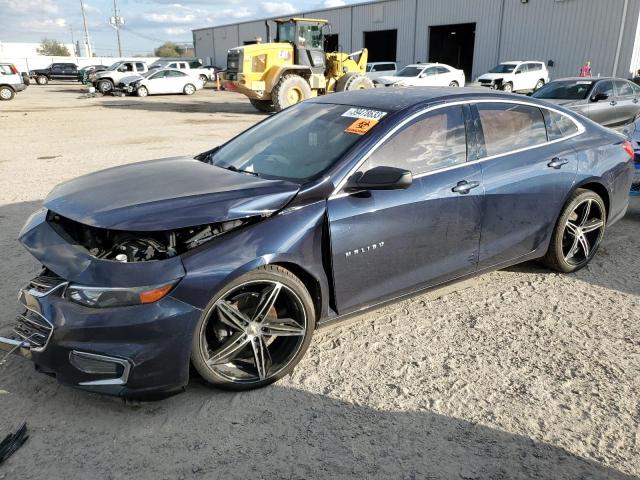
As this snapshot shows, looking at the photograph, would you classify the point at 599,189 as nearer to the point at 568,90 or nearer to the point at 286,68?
the point at 568,90

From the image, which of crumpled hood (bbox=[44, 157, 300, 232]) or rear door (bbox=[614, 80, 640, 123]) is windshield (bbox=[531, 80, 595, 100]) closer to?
rear door (bbox=[614, 80, 640, 123])

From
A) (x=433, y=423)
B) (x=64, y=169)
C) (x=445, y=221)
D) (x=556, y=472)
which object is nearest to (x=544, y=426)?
(x=556, y=472)

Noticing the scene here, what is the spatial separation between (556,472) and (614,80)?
12731 millimetres

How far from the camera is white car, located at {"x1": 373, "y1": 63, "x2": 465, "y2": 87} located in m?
24.6

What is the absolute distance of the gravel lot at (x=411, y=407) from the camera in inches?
99.7

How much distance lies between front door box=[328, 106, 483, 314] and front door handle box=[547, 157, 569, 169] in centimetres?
84

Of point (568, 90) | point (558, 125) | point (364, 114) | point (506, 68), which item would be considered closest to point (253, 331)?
point (364, 114)

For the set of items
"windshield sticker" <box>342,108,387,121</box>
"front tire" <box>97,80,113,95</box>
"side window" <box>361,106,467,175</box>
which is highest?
"windshield sticker" <box>342,108,387,121</box>

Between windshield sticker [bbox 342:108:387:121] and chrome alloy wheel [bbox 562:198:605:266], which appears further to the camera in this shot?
chrome alloy wheel [bbox 562:198:605:266]

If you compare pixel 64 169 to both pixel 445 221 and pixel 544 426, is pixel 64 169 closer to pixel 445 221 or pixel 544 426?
pixel 445 221

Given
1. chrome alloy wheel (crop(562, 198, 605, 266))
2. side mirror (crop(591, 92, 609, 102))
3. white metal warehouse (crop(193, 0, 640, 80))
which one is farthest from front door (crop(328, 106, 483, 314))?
white metal warehouse (crop(193, 0, 640, 80))

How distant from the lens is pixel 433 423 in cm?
282

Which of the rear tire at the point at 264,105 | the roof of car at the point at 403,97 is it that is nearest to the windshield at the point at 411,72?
the rear tire at the point at 264,105

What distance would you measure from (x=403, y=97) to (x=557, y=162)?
1418mm
